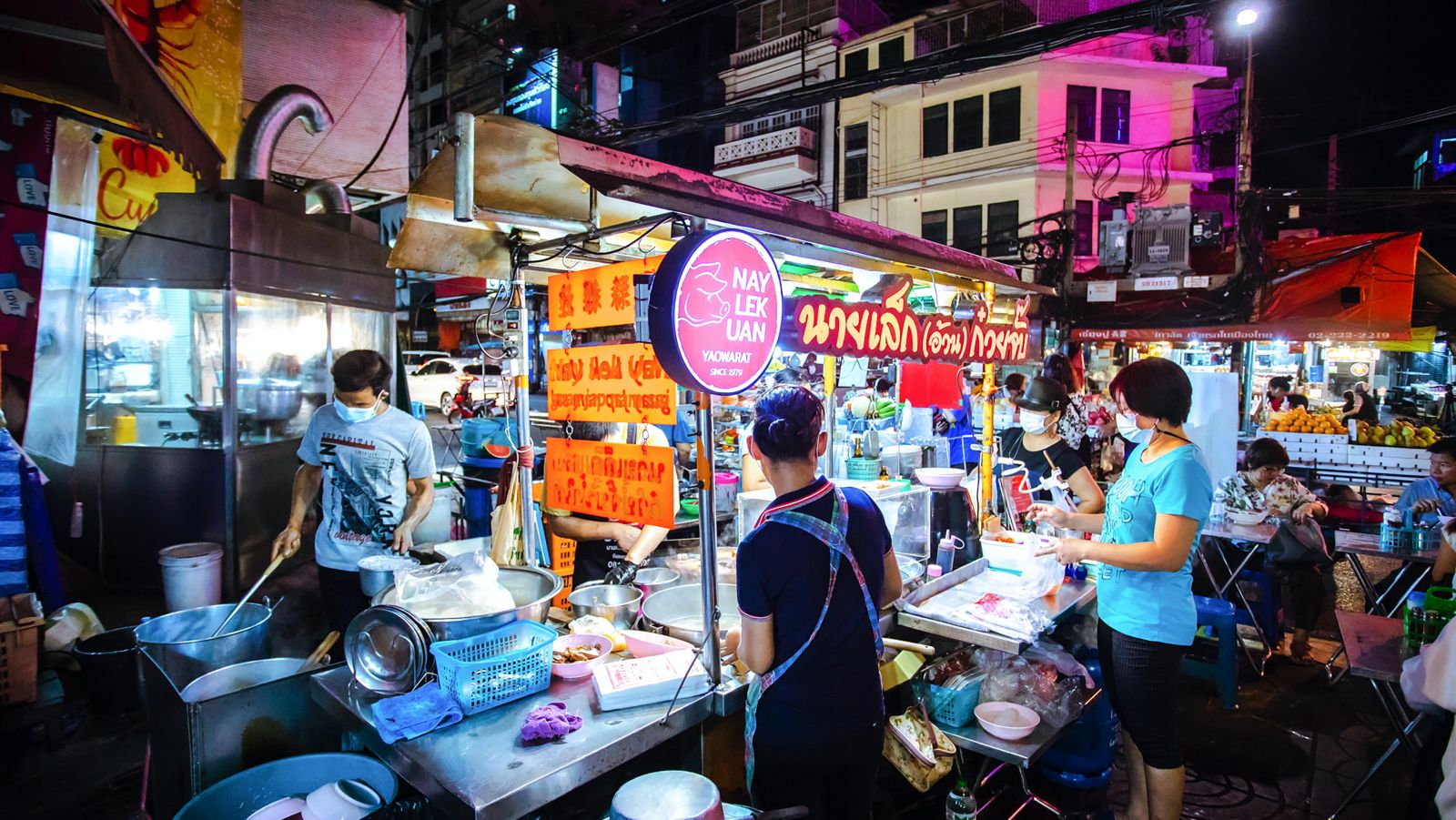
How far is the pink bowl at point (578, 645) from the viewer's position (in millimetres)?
2645

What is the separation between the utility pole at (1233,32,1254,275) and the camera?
12.2 m

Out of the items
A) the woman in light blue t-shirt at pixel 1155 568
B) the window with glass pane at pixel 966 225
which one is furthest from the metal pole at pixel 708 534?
the window with glass pane at pixel 966 225

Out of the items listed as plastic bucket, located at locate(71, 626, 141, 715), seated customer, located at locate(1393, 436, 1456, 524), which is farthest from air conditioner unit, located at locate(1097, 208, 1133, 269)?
plastic bucket, located at locate(71, 626, 141, 715)

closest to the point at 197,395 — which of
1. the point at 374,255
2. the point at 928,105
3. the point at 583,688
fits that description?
the point at 374,255

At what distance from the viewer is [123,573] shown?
6812 millimetres

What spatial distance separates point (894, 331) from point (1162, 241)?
12432 mm

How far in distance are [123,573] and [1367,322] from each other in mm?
16797

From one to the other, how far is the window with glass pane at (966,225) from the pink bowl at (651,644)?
21.9 meters

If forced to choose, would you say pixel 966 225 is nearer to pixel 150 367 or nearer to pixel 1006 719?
pixel 150 367

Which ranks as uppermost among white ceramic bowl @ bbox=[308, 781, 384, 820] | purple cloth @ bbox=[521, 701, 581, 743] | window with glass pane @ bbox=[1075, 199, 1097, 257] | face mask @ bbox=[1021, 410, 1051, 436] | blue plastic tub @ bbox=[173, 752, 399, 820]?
window with glass pane @ bbox=[1075, 199, 1097, 257]

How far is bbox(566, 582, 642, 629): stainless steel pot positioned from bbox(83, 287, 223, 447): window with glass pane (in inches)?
216

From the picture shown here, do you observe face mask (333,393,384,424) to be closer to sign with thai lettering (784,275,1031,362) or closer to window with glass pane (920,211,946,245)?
sign with thai lettering (784,275,1031,362)

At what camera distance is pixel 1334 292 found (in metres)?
11.7

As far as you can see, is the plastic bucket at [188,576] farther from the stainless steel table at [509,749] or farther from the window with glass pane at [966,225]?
the window with glass pane at [966,225]
